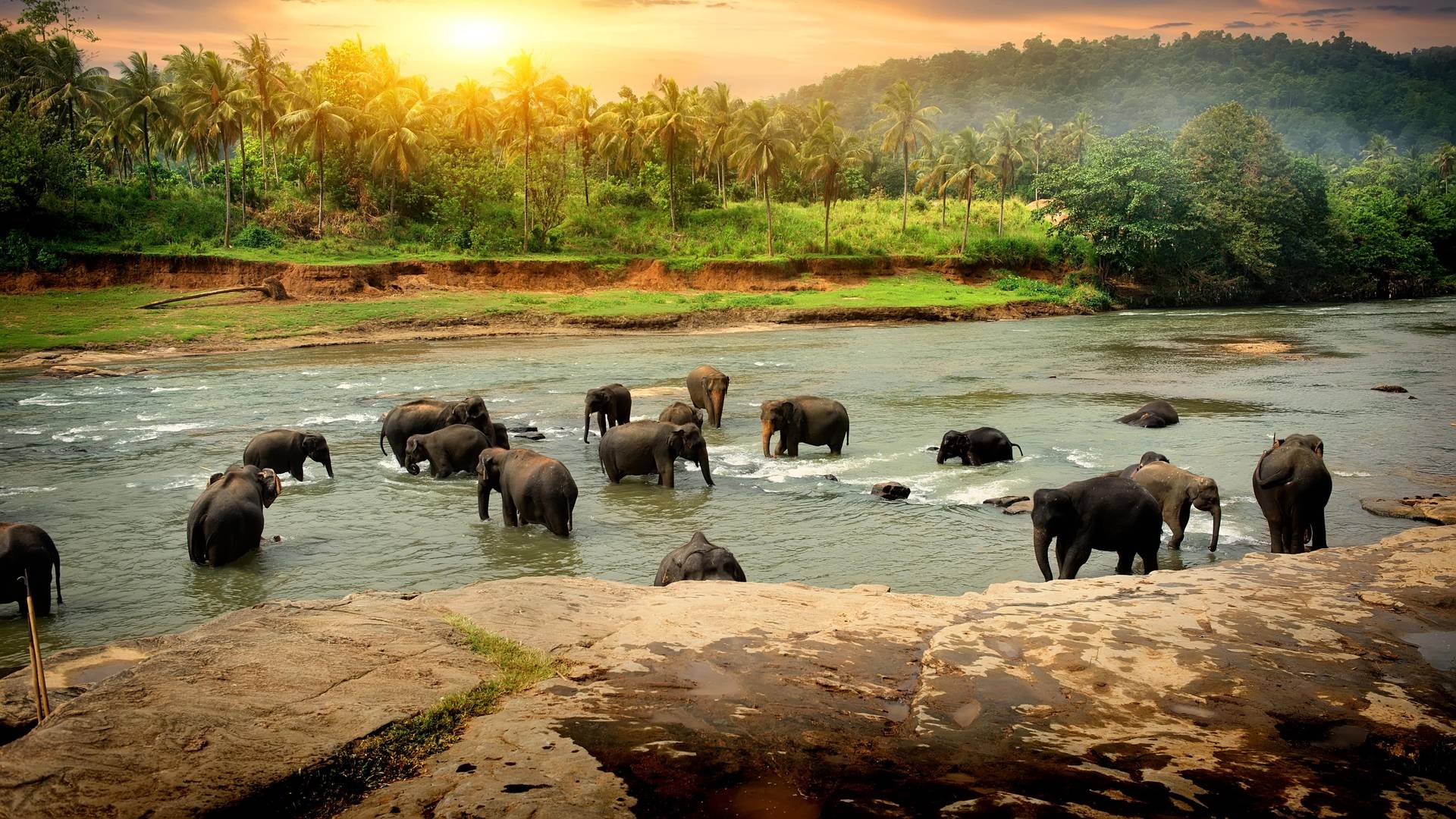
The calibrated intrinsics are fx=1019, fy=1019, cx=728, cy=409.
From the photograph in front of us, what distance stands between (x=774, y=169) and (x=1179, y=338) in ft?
91.2

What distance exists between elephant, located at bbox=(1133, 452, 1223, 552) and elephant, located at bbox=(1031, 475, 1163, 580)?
4.75ft

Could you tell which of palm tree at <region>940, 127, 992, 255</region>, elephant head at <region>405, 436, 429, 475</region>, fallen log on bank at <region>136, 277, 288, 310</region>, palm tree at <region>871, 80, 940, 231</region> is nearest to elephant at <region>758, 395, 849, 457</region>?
elephant head at <region>405, 436, 429, 475</region>

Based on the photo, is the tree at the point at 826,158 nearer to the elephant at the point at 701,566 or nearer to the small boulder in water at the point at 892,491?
the small boulder in water at the point at 892,491

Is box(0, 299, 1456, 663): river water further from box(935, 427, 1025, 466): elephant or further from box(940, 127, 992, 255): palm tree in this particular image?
box(940, 127, 992, 255): palm tree

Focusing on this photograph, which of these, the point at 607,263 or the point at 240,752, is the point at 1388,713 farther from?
the point at 607,263

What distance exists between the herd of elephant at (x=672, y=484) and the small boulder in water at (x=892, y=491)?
1.79 metres

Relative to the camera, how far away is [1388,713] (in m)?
5.12

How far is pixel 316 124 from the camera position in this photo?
5534cm

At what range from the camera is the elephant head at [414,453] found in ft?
51.9

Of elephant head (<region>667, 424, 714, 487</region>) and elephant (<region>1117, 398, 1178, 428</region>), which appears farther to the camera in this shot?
elephant (<region>1117, 398, 1178, 428</region>)

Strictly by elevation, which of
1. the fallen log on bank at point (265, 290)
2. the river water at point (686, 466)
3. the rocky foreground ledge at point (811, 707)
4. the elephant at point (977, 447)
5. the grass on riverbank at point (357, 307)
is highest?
the fallen log on bank at point (265, 290)

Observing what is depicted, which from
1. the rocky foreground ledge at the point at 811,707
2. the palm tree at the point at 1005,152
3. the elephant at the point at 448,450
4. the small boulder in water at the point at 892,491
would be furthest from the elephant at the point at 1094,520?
the palm tree at the point at 1005,152

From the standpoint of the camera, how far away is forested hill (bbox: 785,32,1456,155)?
10650 cm

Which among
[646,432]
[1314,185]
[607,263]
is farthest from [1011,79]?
[646,432]
